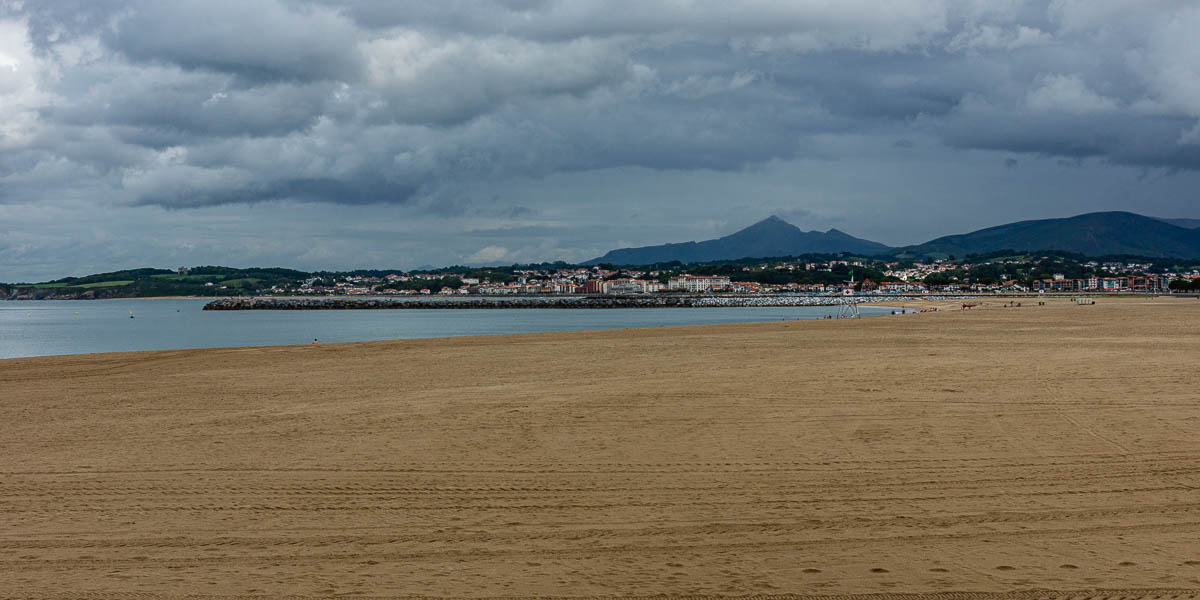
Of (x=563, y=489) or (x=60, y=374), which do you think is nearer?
(x=563, y=489)

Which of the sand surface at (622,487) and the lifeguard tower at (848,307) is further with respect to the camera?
the lifeguard tower at (848,307)

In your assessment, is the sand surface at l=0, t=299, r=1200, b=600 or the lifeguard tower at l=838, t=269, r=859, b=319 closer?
the sand surface at l=0, t=299, r=1200, b=600

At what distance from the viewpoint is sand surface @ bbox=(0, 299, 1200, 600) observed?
16.3 ft

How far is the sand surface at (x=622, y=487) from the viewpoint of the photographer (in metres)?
4.96

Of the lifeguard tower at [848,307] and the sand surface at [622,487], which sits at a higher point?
the sand surface at [622,487]

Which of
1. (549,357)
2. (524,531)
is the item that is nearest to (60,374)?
(549,357)

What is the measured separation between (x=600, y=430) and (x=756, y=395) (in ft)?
10.3

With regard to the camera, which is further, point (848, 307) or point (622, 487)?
point (848, 307)

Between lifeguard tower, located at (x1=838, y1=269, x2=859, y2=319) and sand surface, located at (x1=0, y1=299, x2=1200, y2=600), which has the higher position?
sand surface, located at (x1=0, y1=299, x2=1200, y2=600)

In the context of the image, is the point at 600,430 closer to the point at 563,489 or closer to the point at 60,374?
the point at 563,489

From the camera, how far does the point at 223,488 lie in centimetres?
713

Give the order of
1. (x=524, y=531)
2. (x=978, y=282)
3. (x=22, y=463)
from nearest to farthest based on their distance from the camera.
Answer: (x=524, y=531), (x=22, y=463), (x=978, y=282)

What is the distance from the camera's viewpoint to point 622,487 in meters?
6.91

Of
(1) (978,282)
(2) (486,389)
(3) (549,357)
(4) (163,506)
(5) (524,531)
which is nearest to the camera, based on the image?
(5) (524,531)
